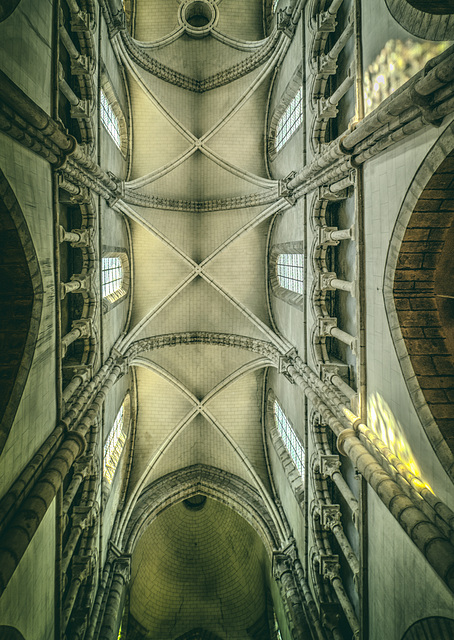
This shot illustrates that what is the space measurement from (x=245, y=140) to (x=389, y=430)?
12.2m

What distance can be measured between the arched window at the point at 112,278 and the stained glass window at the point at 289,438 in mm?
7347

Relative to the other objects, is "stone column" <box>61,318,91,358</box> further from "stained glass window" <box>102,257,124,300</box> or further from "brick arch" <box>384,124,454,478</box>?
"brick arch" <box>384,124,454,478</box>

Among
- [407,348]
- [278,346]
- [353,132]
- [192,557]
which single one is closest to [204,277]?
[278,346]

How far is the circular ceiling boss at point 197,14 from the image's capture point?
13.6 m

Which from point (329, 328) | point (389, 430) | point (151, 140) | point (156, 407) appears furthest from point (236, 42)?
point (156, 407)

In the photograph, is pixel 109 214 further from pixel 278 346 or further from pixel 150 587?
pixel 150 587

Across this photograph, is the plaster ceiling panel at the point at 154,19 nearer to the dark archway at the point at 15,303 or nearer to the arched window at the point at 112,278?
the arched window at the point at 112,278

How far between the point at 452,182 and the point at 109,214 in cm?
954

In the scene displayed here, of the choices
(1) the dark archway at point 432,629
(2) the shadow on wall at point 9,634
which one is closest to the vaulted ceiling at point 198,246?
(2) the shadow on wall at point 9,634

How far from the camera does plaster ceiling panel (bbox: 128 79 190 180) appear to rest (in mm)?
14077

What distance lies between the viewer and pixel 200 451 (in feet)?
53.4

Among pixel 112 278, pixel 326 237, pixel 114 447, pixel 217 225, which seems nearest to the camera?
pixel 326 237

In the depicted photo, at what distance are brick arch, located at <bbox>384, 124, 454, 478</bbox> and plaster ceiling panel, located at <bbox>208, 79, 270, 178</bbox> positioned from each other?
391 inches

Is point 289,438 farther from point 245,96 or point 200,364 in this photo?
point 245,96
